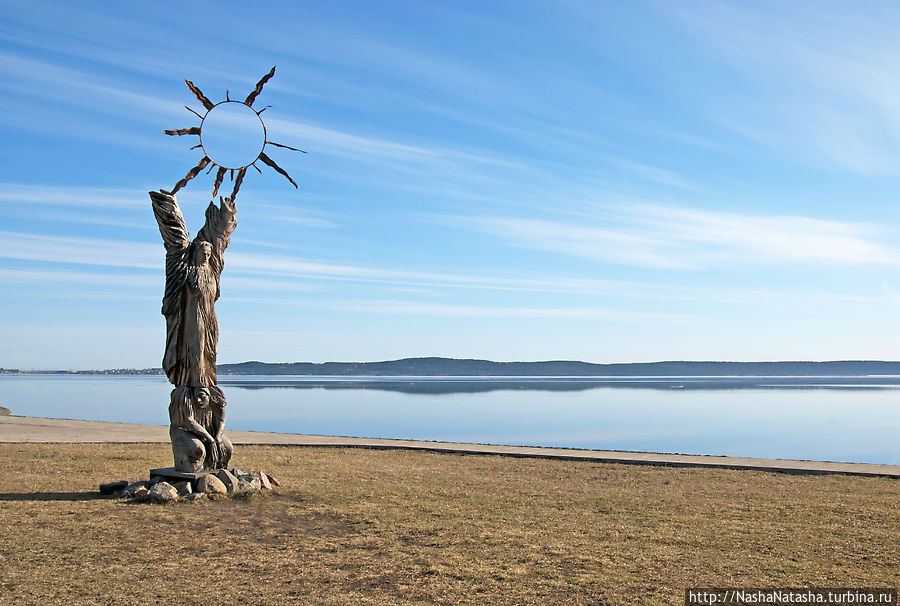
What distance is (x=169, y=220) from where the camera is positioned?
10.5 meters

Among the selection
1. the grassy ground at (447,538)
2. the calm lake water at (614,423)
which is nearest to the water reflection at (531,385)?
the calm lake water at (614,423)

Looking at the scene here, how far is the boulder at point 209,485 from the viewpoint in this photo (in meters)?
9.88

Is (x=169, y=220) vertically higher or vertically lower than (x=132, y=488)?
higher

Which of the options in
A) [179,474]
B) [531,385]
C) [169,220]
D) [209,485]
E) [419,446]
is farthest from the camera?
[531,385]

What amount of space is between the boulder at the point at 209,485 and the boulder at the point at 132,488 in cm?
67

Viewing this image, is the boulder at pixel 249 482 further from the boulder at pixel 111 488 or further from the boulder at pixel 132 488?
the boulder at pixel 111 488

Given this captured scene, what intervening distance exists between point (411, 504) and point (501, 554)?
2627 millimetres

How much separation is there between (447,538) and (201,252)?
197 inches

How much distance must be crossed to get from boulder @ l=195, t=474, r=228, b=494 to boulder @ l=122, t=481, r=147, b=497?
665 mm

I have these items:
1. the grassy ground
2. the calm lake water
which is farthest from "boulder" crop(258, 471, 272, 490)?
Answer: the calm lake water

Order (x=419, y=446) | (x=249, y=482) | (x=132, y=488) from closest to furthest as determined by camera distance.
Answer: (x=132, y=488), (x=249, y=482), (x=419, y=446)

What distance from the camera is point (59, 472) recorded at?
11.8 m

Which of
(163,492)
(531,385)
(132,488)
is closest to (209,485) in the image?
(163,492)

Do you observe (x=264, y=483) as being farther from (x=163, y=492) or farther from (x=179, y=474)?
(x=163, y=492)
